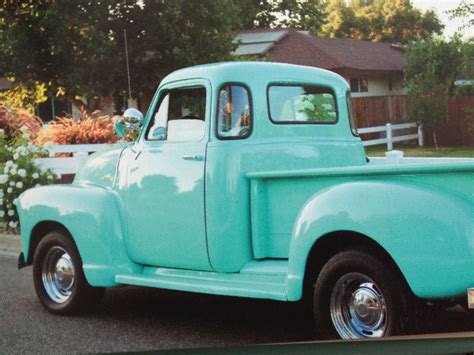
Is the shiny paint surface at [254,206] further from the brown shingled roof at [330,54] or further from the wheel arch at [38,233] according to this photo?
the brown shingled roof at [330,54]

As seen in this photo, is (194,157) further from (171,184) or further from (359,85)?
(359,85)

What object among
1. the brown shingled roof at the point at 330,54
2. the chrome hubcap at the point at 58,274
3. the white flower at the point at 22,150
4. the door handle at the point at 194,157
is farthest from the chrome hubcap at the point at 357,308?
the brown shingled roof at the point at 330,54

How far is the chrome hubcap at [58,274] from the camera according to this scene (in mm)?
6719

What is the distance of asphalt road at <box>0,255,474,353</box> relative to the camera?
222 inches

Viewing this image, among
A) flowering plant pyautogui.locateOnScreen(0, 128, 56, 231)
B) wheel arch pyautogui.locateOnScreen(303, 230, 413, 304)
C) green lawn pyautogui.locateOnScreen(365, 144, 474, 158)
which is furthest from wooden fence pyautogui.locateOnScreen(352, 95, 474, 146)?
wheel arch pyautogui.locateOnScreen(303, 230, 413, 304)

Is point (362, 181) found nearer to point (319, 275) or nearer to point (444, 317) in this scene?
point (319, 275)

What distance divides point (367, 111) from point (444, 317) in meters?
24.1

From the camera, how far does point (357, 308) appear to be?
4.77 m

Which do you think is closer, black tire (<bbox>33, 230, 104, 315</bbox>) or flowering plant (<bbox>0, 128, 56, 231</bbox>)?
black tire (<bbox>33, 230, 104, 315</bbox>)

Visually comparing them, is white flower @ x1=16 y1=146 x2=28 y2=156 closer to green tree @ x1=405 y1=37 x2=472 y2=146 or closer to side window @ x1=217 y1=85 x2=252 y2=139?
side window @ x1=217 y1=85 x2=252 y2=139

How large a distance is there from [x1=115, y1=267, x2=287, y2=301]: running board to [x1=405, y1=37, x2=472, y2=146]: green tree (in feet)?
59.5

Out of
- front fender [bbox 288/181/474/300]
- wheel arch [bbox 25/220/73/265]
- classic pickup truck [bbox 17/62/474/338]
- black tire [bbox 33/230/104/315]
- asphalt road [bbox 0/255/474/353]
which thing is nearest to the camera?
front fender [bbox 288/181/474/300]

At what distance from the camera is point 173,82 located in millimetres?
6223

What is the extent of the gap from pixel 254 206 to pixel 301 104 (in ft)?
3.92
